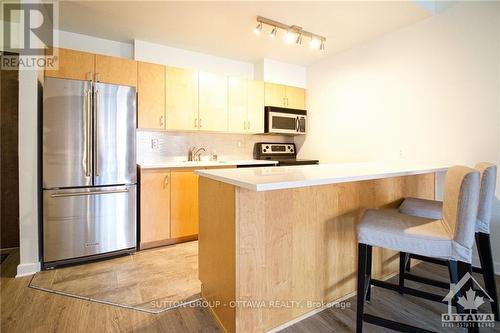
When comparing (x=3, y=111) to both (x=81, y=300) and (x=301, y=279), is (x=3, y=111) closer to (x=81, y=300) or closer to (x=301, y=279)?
(x=81, y=300)

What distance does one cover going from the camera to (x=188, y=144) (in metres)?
3.61

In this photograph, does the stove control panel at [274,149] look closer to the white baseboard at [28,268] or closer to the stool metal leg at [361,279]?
Answer: the stool metal leg at [361,279]

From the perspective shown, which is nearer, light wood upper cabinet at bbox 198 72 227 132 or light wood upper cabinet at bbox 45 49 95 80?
light wood upper cabinet at bbox 45 49 95 80

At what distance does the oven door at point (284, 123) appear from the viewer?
12.6 ft

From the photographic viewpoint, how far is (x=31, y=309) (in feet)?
5.62

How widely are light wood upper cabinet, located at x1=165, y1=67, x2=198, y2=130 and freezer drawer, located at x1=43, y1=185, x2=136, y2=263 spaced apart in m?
1.03

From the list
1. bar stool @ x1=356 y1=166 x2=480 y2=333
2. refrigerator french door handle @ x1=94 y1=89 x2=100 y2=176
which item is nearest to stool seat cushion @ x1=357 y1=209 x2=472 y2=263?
bar stool @ x1=356 y1=166 x2=480 y2=333

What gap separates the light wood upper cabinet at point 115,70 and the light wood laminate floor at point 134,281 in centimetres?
192

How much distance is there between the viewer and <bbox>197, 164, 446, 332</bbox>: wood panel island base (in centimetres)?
→ 134

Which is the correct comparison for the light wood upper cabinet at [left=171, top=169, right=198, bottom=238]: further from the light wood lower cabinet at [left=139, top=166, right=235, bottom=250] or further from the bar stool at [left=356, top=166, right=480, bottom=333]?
the bar stool at [left=356, top=166, right=480, bottom=333]

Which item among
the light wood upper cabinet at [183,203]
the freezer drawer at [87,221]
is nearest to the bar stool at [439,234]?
the light wood upper cabinet at [183,203]

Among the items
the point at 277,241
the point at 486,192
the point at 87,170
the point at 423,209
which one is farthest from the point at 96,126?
the point at 486,192

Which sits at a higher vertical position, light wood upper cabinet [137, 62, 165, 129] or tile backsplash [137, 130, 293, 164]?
light wood upper cabinet [137, 62, 165, 129]

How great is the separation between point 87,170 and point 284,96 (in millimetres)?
2847
